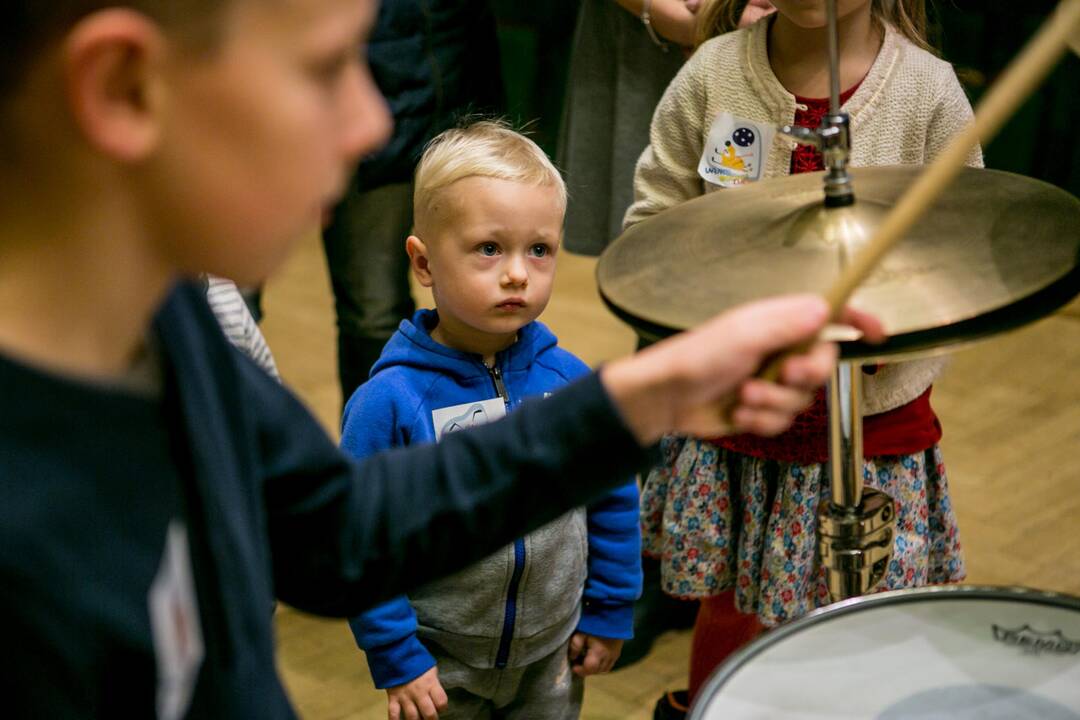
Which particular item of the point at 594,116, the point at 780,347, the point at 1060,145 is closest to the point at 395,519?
the point at 780,347

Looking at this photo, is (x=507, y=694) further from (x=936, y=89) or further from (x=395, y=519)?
(x=936, y=89)

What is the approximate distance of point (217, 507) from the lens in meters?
0.58

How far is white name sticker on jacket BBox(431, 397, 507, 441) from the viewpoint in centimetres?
110

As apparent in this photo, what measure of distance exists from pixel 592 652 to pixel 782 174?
49 centimetres

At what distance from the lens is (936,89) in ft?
3.80

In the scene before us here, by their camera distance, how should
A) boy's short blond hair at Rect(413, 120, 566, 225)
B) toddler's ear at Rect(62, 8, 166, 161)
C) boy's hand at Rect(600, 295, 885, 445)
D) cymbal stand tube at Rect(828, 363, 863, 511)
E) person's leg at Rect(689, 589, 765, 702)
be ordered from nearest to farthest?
toddler's ear at Rect(62, 8, 166, 161)
boy's hand at Rect(600, 295, 885, 445)
cymbal stand tube at Rect(828, 363, 863, 511)
boy's short blond hair at Rect(413, 120, 566, 225)
person's leg at Rect(689, 589, 765, 702)

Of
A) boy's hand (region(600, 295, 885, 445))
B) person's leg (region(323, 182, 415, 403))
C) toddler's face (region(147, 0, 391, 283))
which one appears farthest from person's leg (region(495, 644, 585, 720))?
person's leg (region(323, 182, 415, 403))

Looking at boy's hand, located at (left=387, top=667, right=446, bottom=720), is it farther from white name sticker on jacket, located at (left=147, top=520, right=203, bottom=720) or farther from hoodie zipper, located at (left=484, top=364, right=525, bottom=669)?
white name sticker on jacket, located at (left=147, top=520, right=203, bottom=720)

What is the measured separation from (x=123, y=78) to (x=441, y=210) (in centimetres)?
66

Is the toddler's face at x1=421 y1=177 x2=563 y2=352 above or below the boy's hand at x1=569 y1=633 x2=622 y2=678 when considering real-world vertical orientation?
above

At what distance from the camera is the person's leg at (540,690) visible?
1171 millimetres

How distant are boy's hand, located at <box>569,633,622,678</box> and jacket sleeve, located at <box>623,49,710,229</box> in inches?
16.3

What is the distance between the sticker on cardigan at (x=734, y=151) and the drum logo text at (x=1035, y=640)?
0.53m

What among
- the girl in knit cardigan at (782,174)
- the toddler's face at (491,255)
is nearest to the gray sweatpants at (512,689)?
the girl in knit cardigan at (782,174)
